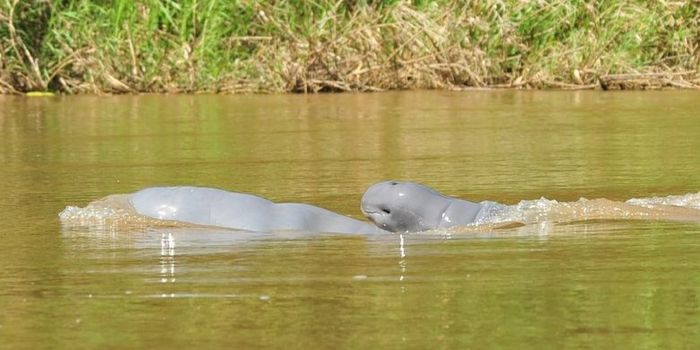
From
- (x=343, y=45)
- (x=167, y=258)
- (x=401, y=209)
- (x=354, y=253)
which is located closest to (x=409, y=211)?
(x=401, y=209)

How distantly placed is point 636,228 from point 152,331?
2.22 m

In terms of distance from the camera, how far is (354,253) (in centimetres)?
514

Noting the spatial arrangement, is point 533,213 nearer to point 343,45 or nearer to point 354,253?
point 354,253

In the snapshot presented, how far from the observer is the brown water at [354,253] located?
3902mm

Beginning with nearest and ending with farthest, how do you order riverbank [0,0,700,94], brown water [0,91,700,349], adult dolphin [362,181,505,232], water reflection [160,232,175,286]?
brown water [0,91,700,349]
water reflection [160,232,175,286]
adult dolphin [362,181,505,232]
riverbank [0,0,700,94]

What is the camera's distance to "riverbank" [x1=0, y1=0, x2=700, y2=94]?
13477 millimetres

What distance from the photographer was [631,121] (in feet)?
34.5

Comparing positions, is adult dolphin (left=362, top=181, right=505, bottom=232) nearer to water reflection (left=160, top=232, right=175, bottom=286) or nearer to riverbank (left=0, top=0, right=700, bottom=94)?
water reflection (left=160, top=232, right=175, bottom=286)

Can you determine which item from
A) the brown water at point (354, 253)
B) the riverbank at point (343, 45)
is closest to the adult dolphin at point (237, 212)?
the brown water at point (354, 253)

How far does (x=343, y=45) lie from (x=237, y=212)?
25.7ft

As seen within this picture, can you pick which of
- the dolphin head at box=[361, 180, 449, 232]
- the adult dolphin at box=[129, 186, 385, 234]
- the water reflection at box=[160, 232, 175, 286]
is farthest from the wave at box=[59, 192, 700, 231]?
the water reflection at box=[160, 232, 175, 286]

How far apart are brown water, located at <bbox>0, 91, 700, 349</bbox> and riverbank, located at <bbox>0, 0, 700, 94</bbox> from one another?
3.16 m

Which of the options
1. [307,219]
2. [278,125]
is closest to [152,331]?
[307,219]

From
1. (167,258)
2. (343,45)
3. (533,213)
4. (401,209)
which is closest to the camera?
(167,258)
